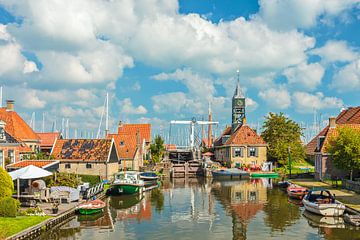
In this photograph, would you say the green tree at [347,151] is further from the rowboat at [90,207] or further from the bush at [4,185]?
the bush at [4,185]

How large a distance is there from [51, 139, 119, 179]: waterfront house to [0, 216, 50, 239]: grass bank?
952 inches

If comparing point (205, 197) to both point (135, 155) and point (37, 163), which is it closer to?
point (37, 163)

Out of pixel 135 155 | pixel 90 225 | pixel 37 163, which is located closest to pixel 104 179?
pixel 37 163

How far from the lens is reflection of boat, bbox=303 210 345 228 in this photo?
93.4ft

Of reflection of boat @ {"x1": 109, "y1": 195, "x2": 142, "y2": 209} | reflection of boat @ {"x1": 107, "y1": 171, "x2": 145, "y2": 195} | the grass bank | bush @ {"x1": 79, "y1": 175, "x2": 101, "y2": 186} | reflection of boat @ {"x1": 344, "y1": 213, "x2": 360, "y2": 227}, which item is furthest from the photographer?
reflection of boat @ {"x1": 107, "y1": 171, "x2": 145, "y2": 195}

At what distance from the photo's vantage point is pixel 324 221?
98.2 feet

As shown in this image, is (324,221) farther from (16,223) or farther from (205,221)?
(16,223)

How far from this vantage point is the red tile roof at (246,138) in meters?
77.5

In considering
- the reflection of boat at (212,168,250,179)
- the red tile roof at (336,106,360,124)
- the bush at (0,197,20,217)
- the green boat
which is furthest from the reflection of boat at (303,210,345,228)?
the green boat

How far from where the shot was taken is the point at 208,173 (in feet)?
234

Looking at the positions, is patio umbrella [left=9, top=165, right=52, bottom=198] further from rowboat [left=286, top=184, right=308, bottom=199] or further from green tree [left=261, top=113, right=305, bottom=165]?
green tree [left=261, top=113, right=305, bottom=165]

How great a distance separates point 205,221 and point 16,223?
1332cm

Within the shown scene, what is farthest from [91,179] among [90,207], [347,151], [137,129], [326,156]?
[137,129]

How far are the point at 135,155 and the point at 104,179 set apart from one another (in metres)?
16.9
